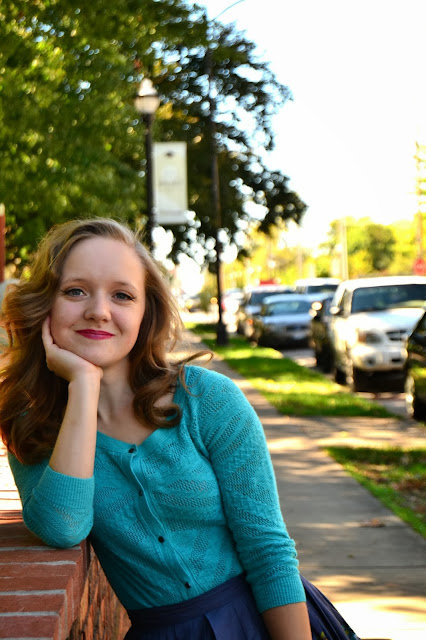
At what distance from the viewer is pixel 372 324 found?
15617 mm

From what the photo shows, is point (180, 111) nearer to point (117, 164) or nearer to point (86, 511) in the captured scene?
point (117, 164)

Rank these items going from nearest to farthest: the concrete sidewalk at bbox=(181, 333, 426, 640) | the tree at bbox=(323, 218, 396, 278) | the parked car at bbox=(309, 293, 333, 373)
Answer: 1. the concrete sidewalk at bbox=(181, 333, 426, 640)
2. the parked car at bbox=(309, 293, 333, 373)
3. the tree at bbox=(323, 218, 396, 278)

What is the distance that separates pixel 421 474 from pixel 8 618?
7.38 metres

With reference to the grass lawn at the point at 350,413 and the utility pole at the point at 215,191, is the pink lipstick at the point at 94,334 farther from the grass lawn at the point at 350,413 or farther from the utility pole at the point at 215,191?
the utility pole at the point at 215,191

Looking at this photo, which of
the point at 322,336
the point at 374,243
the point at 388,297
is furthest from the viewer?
the point at 374,243

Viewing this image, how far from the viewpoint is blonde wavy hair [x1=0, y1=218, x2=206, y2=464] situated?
2.57 metres

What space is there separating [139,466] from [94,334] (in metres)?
0.35

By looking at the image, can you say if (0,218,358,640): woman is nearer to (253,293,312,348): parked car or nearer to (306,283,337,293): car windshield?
(253,293,312,348): parked car

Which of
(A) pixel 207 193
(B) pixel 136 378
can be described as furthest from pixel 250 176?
(B) pixel 136 378

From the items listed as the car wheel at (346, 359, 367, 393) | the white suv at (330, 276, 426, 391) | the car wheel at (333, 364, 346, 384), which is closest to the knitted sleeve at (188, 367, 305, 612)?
the white suv at (330, 276, 426, 391)

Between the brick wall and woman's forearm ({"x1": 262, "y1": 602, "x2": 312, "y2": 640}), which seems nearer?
the brick wall

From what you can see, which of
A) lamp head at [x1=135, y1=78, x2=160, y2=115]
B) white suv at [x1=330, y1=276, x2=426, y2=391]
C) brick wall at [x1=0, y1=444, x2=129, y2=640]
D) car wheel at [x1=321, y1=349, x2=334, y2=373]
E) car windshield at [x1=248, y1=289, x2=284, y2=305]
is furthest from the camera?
car windshield at [x1=248, y1=289, x2=284, y2=305]

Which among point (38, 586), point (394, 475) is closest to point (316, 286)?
point (394, 475)

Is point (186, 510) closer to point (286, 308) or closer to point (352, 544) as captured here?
point (352, 544)
